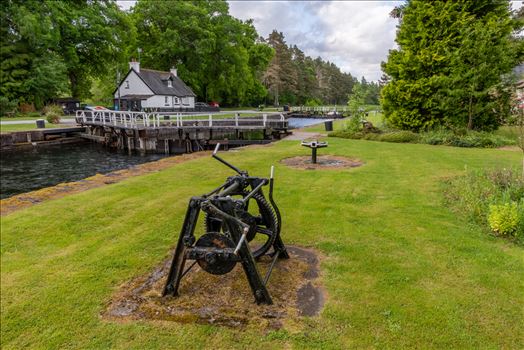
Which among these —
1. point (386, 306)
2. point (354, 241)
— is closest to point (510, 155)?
point (354, 241)

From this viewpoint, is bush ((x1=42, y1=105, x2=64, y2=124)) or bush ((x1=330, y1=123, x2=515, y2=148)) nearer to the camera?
bush ((x1=330, y1=123, x2=515, y2=148))

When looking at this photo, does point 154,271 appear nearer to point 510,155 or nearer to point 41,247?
point 41,247

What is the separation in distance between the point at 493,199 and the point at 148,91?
136 feet

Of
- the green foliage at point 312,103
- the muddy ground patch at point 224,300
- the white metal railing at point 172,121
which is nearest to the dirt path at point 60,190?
the muddy ground patch at point 224,300

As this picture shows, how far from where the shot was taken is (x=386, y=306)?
11.9 ft

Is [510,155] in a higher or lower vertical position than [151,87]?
lower

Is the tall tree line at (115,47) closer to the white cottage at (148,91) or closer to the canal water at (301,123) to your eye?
the white cottage at (148,91)

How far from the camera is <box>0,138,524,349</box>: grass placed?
327cm

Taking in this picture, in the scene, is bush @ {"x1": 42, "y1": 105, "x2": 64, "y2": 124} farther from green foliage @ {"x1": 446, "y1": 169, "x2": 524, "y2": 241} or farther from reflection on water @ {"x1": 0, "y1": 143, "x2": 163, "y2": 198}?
green foliage @ {"x1": 446, "y1": 169, "x2": 524, "y2": 241}

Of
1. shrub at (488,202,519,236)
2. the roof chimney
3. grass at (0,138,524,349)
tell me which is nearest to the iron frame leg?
grass at (0,138,524,349)

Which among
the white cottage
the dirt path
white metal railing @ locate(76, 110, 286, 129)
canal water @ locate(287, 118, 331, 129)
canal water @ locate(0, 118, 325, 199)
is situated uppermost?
the white cottage

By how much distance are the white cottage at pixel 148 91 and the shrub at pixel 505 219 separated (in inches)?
1528

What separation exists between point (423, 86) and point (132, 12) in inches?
1746

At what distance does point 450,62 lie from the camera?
16.5m
